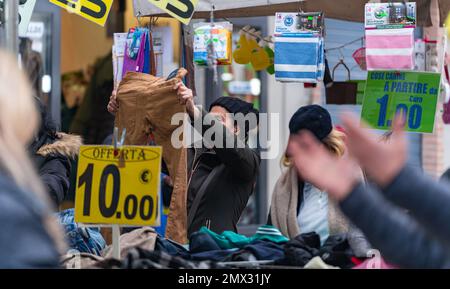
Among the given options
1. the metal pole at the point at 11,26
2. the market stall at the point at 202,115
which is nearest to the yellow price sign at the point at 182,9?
the market stall at the point at 202,115

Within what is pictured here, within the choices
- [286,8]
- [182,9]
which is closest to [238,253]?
[182,9]

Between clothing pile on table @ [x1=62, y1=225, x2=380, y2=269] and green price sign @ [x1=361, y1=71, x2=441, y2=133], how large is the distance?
177 cm

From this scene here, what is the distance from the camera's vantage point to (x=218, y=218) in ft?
16.1

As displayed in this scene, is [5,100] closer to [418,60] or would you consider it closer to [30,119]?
[30,119]

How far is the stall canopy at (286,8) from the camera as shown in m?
5.21

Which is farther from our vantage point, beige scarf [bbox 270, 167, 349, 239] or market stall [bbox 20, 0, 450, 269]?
beige scarf [bbox 270, 167, 349, 239]

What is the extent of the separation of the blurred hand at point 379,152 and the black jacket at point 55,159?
8.88 ft

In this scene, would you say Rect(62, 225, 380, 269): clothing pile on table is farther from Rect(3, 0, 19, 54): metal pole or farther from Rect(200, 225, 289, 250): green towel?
Rect(3, 0, 19, 54): metal pole

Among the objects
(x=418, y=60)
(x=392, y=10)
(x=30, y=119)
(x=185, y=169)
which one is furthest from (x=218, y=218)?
(x=30, y=119)

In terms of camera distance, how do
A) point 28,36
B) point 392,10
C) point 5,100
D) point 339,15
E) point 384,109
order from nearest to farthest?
1. point 5,100
2. point 392,10
3. point 384,109
4. point 339,15
5. point 28,36

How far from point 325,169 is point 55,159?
2.76m

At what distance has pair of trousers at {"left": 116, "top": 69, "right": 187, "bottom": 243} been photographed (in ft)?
15.8

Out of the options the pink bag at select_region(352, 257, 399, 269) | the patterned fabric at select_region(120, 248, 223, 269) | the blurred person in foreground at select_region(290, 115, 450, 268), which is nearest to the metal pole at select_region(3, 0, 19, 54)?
the patterned fabric at select_region(120, 248, 223, 269)
